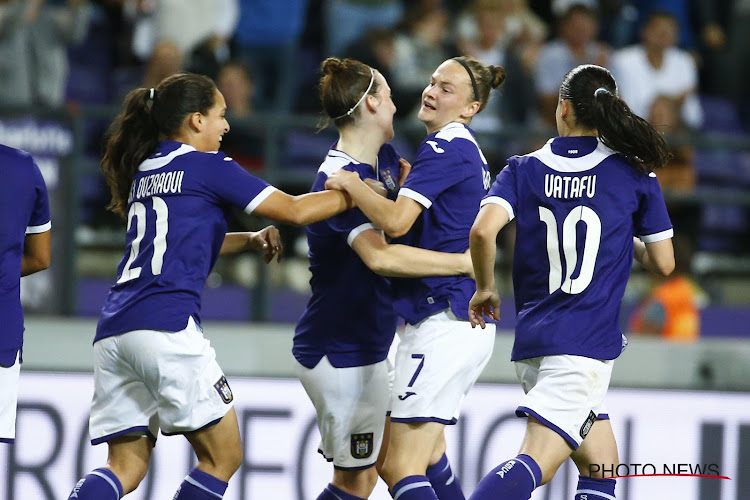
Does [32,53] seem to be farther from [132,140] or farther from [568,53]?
[132,140]

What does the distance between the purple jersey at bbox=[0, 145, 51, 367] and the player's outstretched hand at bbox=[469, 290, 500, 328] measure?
1.57 metres

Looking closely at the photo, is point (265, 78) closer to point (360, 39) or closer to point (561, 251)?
point (360, 39)

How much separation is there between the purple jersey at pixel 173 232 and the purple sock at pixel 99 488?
1.61 feet

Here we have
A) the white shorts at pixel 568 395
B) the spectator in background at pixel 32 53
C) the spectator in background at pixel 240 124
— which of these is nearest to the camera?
the white shorts at pixel 568 395

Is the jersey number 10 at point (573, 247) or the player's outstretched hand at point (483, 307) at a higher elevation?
the jersey number 10 at point (573, 247)

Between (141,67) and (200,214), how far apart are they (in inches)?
192

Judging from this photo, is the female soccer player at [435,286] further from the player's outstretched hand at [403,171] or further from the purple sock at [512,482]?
the purple sock at [512,482]

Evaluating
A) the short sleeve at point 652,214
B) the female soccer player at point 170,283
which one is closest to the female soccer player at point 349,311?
the female soccer player at point 170,283

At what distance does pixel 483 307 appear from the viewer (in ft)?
13.1

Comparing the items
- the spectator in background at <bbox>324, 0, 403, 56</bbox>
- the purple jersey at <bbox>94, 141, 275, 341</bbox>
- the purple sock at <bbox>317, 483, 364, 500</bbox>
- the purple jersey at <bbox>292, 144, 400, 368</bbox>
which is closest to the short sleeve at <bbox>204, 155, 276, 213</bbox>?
the purple jersey at <bbox>94, 141, 275, 341</bbox>

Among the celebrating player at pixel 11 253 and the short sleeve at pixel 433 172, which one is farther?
the short sleeve at pixel 433 172

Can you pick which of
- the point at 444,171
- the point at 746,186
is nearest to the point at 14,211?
the point at 444,171

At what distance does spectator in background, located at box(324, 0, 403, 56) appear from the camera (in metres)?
8.85

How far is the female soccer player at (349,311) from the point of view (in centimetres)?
436
